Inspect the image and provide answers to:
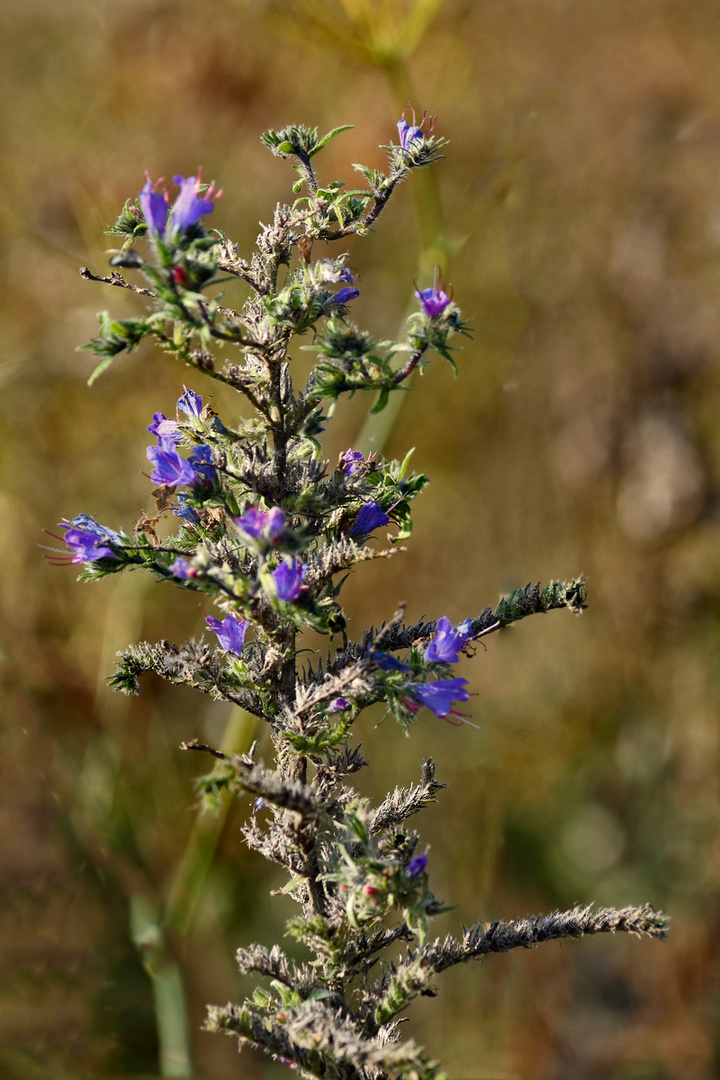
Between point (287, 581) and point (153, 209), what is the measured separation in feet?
1.73

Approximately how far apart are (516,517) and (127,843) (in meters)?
2.44

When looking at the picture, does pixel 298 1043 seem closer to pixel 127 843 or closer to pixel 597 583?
pixel 127 843

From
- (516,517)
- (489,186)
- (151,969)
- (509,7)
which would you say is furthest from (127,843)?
(509,7)

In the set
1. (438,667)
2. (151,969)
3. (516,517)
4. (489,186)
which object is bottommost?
(438,667)

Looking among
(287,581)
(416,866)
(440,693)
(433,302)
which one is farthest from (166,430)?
(416,866)

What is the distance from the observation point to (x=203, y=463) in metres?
1.25

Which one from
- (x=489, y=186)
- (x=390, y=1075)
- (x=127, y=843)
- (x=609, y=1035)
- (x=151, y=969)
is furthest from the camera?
(x=609, y=1035)

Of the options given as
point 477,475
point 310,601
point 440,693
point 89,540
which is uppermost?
point 477,475

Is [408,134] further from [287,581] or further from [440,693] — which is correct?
[440,693]

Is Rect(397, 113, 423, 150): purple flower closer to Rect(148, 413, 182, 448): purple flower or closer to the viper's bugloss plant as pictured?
the viper's bugloss plant

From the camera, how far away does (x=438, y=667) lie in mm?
1269

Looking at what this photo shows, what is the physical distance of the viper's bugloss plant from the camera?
3.84ft

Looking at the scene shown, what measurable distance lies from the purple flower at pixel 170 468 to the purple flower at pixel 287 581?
0.66 ft

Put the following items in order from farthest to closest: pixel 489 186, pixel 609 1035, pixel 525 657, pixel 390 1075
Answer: pixel 525 657 < pixel 609 1035 < pixel 489 186 < pixel 390 1075
